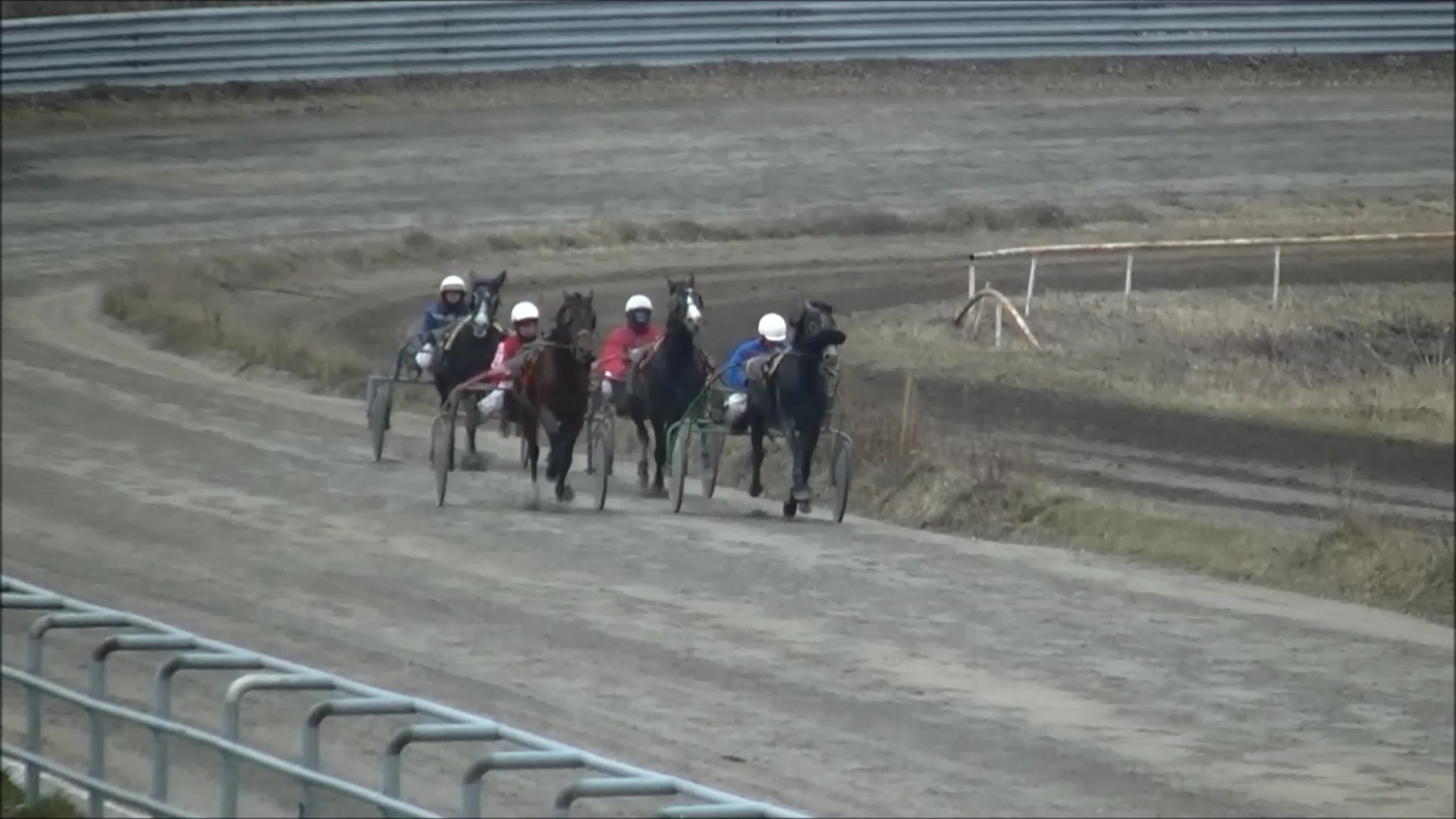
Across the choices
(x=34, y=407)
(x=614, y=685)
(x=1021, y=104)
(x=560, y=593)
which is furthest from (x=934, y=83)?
(x=34, y=407)

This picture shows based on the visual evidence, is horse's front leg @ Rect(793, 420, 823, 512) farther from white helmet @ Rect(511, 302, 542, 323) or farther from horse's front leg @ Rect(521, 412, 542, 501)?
white helmet @ Rect(511, 302, 542, 323)

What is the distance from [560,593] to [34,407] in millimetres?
8638

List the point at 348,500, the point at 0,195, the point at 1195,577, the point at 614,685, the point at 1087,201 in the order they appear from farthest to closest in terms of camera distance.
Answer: the point at 0,195 < the point at 348,500 < the point at 1195,577 < the point at 614,685 < the point at 1087,201

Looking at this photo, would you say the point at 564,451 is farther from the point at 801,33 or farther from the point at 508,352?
the point at 801,33

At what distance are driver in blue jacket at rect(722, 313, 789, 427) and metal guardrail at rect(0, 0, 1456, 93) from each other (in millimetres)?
2658

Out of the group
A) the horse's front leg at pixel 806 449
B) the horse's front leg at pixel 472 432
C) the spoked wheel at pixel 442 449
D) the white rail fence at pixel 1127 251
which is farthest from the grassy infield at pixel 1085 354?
the spoked wheel at pixel 442 449

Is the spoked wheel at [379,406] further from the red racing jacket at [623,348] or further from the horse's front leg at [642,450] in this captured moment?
the red racing jacket at [623,348]

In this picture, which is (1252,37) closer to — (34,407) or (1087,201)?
(1087,201)

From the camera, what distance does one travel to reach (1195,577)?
14.1 metres

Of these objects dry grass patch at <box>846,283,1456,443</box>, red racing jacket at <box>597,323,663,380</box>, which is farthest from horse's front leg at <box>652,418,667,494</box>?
dry grass patch at <box>846,283,1456,443</box>

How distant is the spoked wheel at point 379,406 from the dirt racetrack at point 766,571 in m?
0.42

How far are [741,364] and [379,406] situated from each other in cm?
460

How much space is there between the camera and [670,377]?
641cm

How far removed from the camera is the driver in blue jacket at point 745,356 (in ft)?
19.8
